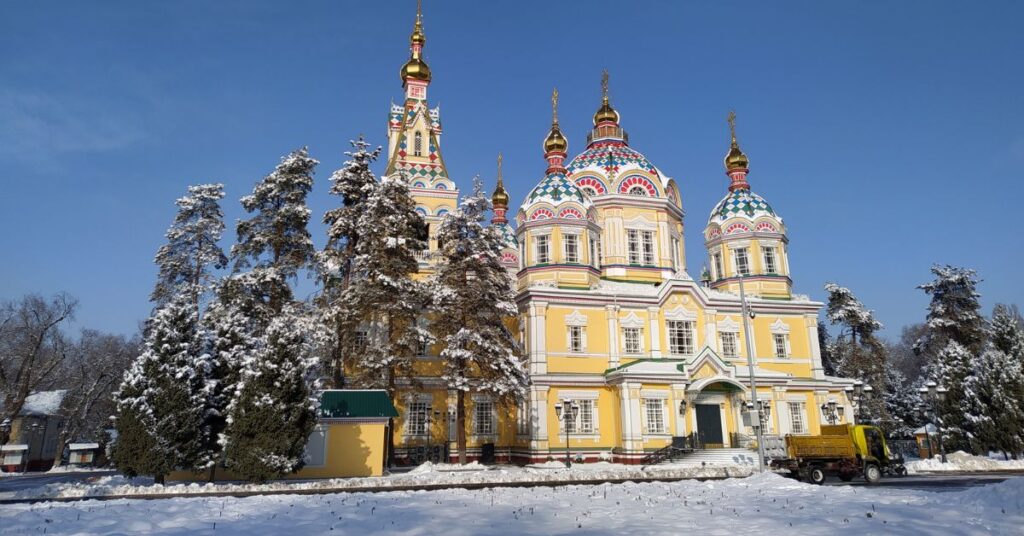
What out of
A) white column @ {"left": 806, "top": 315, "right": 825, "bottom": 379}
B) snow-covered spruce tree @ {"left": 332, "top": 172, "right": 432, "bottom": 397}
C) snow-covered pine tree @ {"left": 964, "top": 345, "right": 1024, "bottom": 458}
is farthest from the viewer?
white column @ {"left": 806, "top": 315, "right": 825, "bottom": 379}

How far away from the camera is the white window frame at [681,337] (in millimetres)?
33469

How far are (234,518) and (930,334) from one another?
48.1 metres

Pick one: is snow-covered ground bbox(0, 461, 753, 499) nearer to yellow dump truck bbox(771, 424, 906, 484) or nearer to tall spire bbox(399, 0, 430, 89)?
yellow dump truck bbox(771, 424, 906, 484)

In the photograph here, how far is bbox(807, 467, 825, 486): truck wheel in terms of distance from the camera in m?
20.1

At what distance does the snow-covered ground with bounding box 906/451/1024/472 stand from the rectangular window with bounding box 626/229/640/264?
16.2 meters

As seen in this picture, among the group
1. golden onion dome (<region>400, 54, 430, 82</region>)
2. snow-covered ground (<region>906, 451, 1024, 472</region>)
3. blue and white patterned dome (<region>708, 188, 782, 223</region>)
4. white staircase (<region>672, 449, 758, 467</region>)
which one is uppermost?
golden onion dome (<region>400, 54, 430, 82</region>)

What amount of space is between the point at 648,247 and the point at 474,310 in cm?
1302

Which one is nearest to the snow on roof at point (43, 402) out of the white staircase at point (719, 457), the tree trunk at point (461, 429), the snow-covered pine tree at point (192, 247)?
the snow-covered pine tree at point (192, 247)

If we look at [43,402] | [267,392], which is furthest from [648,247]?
[43,402]

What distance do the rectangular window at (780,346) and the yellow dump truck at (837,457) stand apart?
1424 centimetres

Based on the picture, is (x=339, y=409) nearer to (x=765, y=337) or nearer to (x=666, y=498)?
(x=666, y=498)

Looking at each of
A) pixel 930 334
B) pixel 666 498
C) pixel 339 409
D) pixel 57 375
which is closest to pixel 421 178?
pixel 339 409

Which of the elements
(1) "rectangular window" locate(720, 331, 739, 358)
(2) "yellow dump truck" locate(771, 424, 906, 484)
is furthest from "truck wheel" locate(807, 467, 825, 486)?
(1) "rectangular window" locate(720, 331, 739, 358)

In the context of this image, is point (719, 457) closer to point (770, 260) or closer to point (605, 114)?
point (770, 260)
